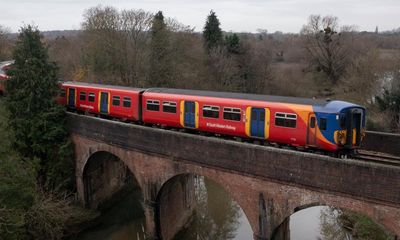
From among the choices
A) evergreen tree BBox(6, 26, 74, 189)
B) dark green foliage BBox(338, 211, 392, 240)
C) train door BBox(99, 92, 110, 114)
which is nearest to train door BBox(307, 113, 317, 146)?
dark green foliage BBox(338, 211, 392, 240)

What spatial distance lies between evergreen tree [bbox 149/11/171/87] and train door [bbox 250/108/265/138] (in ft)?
79.0

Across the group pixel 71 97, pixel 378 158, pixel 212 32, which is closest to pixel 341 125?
pixel 378 158

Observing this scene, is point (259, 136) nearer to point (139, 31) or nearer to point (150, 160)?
point (150, 160)

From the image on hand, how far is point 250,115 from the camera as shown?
16344 millimetres

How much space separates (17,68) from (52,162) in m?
5.57

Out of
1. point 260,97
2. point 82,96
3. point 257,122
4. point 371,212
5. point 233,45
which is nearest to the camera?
point 371,212

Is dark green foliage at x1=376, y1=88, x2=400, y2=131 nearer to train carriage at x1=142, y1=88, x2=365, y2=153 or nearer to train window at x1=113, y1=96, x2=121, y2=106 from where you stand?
train carriage at x1=142, y1=88, x2=365, y2=153

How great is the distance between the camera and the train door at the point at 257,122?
52.5ft

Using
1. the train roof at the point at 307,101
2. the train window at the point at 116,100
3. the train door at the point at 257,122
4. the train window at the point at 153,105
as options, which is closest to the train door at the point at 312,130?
the train roof at the point at 307,101

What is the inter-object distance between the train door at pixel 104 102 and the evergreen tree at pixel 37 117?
2.16m

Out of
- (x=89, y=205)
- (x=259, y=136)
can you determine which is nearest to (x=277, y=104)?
(x=259, y=136)

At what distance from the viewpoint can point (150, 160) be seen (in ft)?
57.3

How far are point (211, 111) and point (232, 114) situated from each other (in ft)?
3.74

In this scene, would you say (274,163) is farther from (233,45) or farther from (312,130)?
(233,45)
